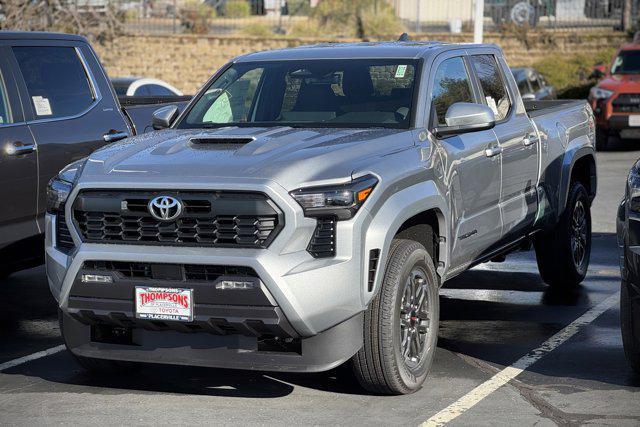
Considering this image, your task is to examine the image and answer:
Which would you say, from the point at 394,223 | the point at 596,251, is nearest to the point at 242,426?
the point at 394,223

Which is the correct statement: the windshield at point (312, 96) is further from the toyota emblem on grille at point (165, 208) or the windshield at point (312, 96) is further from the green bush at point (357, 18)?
the green bush at point (357, 18)

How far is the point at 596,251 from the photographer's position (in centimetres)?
1140

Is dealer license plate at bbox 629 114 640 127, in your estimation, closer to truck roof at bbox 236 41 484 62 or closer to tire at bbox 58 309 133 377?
truck roof at bbox 236 41 484 62

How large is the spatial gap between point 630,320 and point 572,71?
2321 cm

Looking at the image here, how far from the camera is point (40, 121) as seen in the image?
26.8 feet

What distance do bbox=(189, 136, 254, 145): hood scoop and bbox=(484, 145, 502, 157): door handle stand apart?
1774mm

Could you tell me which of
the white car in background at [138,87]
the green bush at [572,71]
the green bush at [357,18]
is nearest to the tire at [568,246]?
the white car in background at [138,87]

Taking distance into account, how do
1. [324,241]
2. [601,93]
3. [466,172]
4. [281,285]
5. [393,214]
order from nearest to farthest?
[281,285] < [324,241] < [393,214] < [466,172] < [601,93]

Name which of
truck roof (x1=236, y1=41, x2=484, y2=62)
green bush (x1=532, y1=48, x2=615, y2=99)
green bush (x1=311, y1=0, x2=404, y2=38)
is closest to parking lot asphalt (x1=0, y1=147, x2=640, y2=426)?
truck roof (x1=236, y1=41, x2=484, y2=62)

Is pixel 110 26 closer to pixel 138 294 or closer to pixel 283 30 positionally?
pixel 283 30

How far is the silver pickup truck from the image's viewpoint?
5.72 m

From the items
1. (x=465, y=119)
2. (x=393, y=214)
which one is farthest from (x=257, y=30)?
(x=393, y=214)

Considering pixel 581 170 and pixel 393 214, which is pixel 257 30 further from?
pixel 393 214

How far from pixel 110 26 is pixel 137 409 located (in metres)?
24.6
